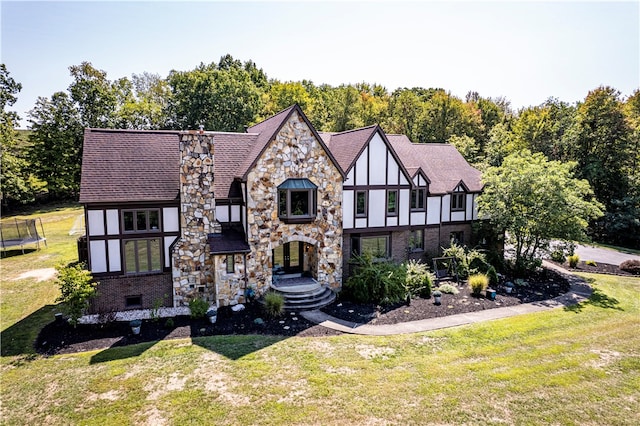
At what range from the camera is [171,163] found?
1764cm

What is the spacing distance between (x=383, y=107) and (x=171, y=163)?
36.7m

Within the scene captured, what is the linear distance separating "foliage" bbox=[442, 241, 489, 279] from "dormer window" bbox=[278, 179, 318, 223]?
854cm

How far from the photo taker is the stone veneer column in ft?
53.2

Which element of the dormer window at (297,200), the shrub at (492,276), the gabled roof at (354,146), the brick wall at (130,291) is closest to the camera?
the brick wall at (130,291)

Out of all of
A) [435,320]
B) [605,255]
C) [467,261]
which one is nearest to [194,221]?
[435,320]

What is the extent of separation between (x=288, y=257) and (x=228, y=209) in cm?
412

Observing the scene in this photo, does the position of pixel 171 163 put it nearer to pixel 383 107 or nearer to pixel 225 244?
pixel 225 244

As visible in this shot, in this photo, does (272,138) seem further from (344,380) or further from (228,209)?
Result: (344,380)

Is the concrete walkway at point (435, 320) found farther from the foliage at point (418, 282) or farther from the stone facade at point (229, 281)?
the stone facade at point (229, 281)

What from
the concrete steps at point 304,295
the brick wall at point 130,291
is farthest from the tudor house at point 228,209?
the concrete steps at point 304,295

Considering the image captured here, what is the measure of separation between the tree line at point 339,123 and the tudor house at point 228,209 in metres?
24.1

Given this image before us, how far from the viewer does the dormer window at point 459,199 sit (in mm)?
22531

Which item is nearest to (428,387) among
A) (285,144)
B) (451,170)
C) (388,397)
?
(388,397)

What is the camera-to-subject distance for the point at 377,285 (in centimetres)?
1762
